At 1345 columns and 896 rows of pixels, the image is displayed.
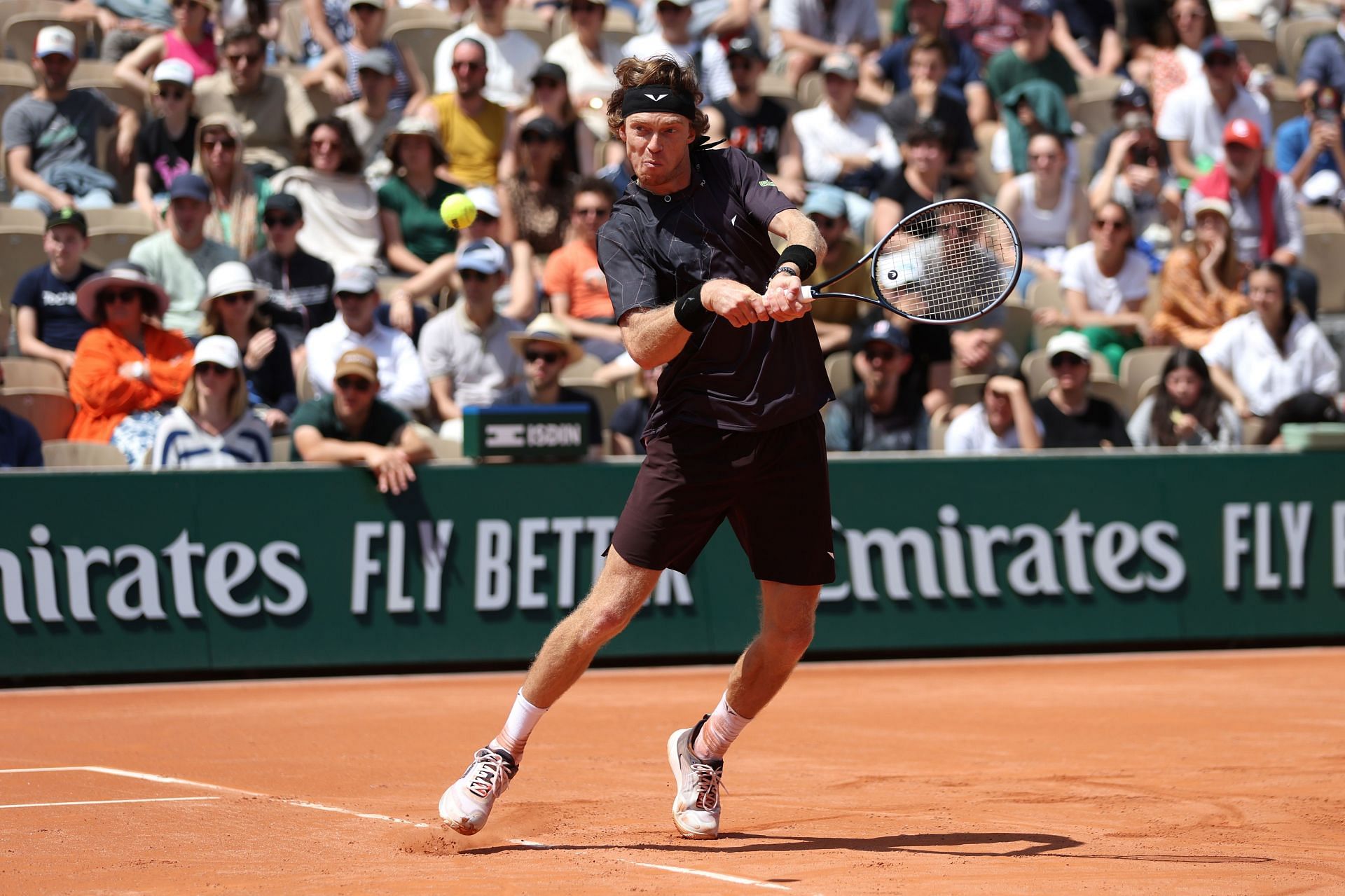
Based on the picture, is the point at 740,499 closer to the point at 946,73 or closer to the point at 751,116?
the point at 751,116

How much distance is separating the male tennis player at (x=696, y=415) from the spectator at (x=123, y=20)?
8.79m

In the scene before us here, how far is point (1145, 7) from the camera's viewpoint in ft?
48.2

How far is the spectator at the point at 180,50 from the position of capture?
39.4 ft

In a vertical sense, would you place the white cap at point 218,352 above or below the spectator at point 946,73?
below

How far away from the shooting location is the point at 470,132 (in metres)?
11.8

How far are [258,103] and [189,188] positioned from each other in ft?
5.85

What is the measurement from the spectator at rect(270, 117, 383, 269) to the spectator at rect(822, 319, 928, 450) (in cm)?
334

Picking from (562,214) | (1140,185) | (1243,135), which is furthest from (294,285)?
(1243,135)

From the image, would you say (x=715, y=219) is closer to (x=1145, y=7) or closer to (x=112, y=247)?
(x=112, y=247)

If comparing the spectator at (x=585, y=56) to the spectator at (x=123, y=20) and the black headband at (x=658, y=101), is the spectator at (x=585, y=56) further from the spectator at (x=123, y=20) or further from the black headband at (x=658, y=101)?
the black headband at (x=658, y=101)

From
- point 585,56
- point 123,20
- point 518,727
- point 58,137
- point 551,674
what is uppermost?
point 123,20

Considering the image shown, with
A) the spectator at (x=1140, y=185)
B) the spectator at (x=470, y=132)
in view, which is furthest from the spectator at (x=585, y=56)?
the spectator at (x=1140, y=185)

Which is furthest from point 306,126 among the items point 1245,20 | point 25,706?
point 1245,20

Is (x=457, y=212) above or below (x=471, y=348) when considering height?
above
